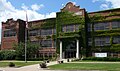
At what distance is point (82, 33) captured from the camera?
60844 mm

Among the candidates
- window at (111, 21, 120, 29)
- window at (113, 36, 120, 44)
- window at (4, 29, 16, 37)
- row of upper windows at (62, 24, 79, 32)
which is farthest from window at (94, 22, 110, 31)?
window at (4, 29, 16, 37)

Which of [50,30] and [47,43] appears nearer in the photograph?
[47,43]

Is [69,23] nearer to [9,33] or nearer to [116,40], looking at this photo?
[116,40]

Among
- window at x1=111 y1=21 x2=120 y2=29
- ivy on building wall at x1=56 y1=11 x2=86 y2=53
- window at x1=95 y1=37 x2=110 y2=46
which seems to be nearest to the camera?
window at x1=111 y1=21 x2=120 y2=29

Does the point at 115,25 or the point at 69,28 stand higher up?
the point at 115,25

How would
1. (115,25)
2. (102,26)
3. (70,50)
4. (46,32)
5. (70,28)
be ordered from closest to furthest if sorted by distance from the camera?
(115,25), (102,26), (70,50), (70,28), (46,32)

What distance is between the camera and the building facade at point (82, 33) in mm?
57875

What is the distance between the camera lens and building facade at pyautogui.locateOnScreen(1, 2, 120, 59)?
2279 inches

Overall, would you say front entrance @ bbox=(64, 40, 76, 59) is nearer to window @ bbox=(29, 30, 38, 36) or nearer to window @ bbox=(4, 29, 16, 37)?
window @ bbox=(29, 30, 38, 36)

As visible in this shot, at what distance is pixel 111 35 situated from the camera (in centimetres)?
5775

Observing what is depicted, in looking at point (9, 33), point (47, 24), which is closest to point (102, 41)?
point (47, 24)

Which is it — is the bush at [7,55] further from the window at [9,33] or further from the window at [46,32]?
the window at [46,32]

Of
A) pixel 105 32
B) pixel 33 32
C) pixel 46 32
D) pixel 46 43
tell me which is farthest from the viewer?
pixel 33 32

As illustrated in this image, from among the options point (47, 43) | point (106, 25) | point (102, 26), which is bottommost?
point (47, 43)
